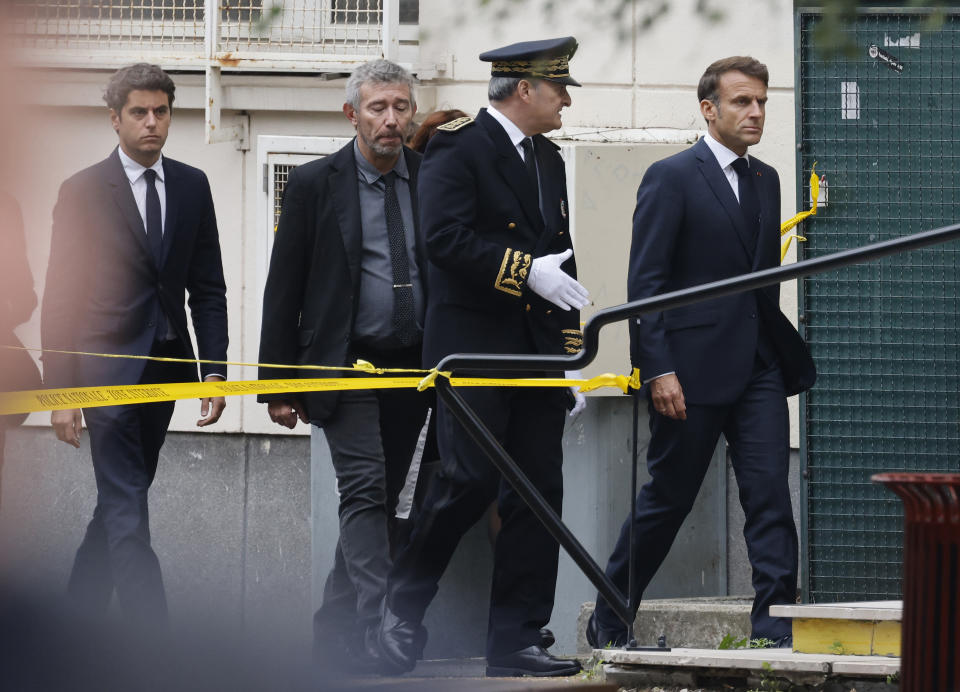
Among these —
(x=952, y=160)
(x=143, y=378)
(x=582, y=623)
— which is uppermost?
(x=952, y=160)

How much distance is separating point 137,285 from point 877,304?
279cm

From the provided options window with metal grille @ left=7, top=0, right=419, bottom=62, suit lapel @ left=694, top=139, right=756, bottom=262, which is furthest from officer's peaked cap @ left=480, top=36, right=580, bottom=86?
window with metal grille @ left=7, top=0, right=419, bottom=62

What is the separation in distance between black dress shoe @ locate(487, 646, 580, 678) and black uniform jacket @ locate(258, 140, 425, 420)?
44.0 inches

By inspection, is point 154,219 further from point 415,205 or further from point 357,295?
point 415,205

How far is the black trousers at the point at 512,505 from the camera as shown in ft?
17.4

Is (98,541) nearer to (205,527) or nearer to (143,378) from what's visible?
(143,378)

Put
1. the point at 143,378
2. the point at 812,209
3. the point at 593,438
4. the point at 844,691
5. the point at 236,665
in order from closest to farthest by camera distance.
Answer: the point at 236,665
the point at 844,691
the point at 143,378
the point at 812,209
the point at 593,438

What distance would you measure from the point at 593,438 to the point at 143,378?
7.13 ft

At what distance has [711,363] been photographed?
5.62 m

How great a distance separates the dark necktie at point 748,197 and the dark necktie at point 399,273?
1191 millimetres

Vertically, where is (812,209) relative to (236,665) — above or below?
above

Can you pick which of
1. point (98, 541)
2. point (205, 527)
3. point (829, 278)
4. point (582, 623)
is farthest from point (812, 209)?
point (205, 527)

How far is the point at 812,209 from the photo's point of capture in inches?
251

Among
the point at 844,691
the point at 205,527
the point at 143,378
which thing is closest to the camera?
the point at 844,691
